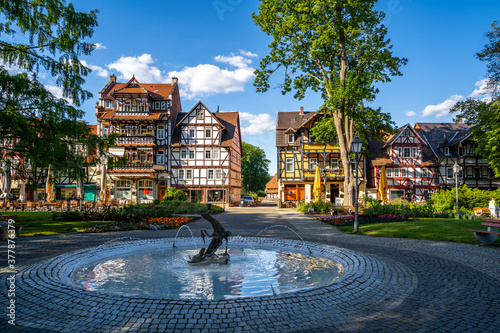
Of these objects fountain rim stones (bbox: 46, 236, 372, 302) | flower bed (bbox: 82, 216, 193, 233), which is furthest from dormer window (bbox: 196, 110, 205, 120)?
fountain rim stones (bbox: 46, 236, 372, 302)

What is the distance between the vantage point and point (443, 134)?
142 feet

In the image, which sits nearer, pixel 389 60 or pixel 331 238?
pixel 331 238

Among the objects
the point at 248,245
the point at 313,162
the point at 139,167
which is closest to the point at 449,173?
the point at 313,162

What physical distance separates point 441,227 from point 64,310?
1490cm

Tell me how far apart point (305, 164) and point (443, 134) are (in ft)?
74.2

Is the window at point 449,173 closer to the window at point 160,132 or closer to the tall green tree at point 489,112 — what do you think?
the tall green tree at point 489,112

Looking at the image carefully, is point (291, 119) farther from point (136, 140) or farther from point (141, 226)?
point (141, 226)

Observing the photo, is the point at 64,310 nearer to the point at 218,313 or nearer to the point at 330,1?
the point at 218,313


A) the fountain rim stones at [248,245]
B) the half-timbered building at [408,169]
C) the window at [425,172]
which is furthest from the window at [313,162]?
the fountain rim stones at [248,245]

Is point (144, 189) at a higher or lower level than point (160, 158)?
lower

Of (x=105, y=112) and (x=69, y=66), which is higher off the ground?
(x=105, y=112)

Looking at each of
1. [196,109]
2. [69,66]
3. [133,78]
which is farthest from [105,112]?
[69,66]

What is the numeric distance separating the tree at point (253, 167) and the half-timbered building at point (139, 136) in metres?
28.6

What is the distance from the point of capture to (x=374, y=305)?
454 cm
